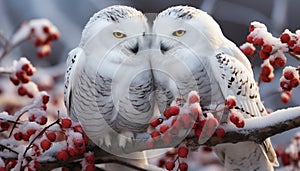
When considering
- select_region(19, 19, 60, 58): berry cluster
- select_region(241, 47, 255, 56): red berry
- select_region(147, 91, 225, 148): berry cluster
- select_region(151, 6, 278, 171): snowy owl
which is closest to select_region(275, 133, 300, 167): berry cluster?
select_region(151, 6, 278, 171): snowy owl

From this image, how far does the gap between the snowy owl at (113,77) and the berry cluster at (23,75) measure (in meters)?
0.09

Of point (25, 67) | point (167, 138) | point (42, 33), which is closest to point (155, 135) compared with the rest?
point (167, 138)

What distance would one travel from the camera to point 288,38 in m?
0.80

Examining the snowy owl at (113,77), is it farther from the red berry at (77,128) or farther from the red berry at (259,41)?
the red berry at (259,41)

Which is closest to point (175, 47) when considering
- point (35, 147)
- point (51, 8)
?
point (35, 147)

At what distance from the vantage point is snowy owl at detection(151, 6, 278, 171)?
931mm

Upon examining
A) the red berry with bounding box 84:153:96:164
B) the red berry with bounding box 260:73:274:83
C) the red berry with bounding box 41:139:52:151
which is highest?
the red berry with bounding box 260:73:274:83

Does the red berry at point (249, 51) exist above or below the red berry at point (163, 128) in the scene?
above

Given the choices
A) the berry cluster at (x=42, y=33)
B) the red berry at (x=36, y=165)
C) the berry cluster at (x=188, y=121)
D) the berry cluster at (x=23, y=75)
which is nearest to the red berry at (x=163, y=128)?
the berry cluster at (x=188, y=121)

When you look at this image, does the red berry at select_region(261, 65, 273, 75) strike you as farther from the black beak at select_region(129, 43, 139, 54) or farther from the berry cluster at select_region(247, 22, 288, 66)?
the black beak at select_region(129, 43, 139, 54)

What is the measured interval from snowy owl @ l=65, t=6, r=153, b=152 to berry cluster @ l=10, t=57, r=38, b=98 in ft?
0.30

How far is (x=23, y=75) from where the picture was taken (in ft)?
3.32

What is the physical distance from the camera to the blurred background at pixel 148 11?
227cm

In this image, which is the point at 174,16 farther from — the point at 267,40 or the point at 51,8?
the point at 51,8
